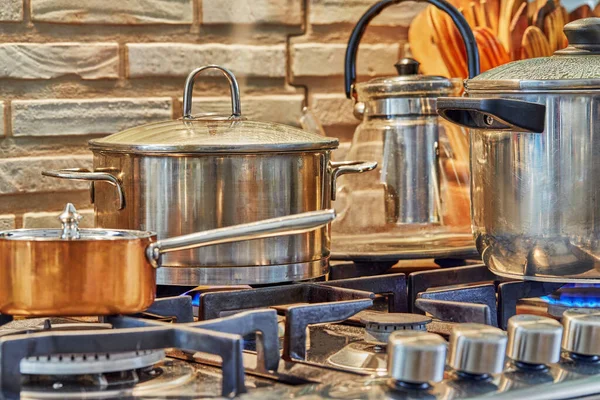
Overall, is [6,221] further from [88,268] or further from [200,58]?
[88,268]

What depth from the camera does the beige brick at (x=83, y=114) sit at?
1337 millimetres

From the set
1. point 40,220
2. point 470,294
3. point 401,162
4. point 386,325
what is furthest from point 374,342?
point 40,220

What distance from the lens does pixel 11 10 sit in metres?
1.31

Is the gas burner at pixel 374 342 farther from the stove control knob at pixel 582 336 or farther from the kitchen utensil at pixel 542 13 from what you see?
the kitchen utensil at pixel 542 13

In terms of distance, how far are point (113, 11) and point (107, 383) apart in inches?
27.7

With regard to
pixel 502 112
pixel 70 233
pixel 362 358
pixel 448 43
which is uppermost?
pixel 448 43

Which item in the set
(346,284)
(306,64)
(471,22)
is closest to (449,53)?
(471,22)

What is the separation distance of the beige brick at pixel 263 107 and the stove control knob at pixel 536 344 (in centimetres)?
75

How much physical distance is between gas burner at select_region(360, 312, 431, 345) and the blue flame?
212 millimetres

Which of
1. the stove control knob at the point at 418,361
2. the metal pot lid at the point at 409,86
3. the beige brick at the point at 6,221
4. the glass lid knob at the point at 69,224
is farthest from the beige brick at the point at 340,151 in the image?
the stove control knob at the point at 418,361

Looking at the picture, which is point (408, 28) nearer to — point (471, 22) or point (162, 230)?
point (471, 22)

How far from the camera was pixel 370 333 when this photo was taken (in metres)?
0.95

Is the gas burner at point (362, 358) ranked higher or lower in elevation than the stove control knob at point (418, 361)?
lower

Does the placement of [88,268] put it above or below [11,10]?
below
